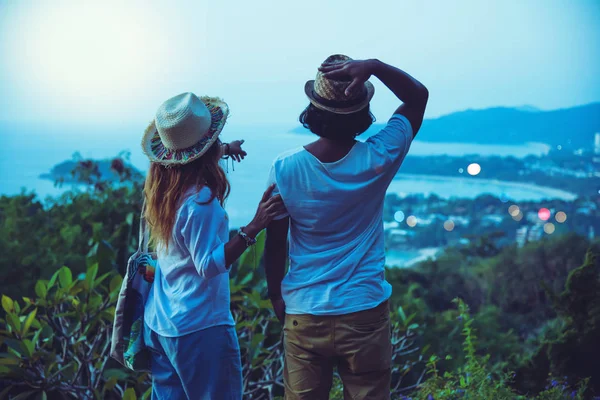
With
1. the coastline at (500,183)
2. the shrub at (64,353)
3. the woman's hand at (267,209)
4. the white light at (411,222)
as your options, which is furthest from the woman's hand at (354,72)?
the coastline at (500,183)

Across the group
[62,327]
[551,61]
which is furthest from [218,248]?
[551,61]

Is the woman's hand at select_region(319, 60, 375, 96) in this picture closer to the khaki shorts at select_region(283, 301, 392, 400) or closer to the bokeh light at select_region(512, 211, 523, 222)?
the khaki shorts at select_region(283, 301, 392, 400)

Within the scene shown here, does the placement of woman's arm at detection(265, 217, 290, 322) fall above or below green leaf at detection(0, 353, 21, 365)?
above

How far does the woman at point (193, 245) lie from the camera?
194cm

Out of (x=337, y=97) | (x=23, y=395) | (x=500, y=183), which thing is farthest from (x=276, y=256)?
(x=500, y=183)

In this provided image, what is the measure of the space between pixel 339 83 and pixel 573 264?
12.2 feet

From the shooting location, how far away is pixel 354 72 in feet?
6.30

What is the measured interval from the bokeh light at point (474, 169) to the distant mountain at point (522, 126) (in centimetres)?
26

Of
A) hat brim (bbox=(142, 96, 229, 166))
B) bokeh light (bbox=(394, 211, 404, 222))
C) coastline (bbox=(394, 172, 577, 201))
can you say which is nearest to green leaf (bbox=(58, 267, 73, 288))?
hat brim (bbox=(142, 96, 229, 166))

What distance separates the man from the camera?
1951mm

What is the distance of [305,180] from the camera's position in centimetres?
195

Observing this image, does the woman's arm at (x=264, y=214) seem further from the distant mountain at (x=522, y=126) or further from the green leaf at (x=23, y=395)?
the distant mountain at (x=522, y=126)

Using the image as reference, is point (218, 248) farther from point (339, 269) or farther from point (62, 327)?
point (62, 327)

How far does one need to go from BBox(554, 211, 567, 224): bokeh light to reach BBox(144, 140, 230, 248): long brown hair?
14.1 ft
